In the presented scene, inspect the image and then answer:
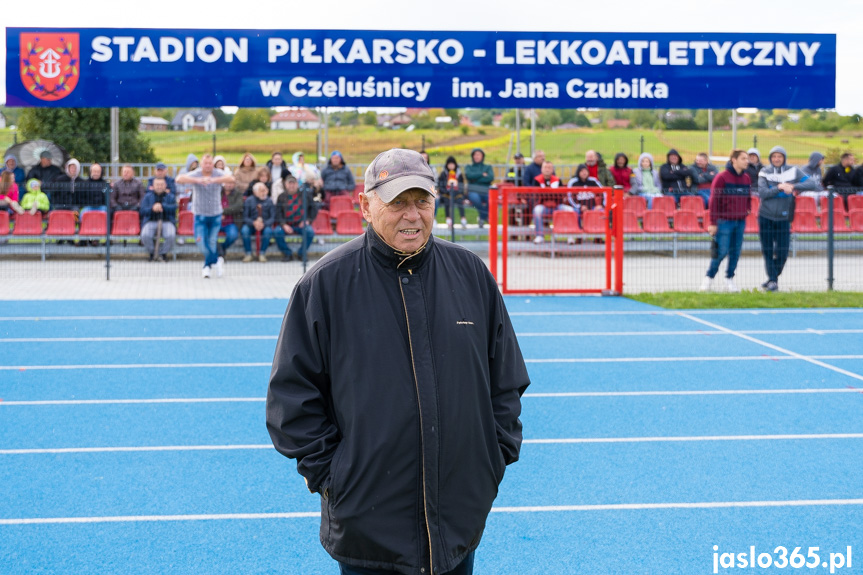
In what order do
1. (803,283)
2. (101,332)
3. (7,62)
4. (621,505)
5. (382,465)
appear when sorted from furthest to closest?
1. (7,62)
2. (803,283)
3. (101,332)
4. (621,505)
5. (382,465)

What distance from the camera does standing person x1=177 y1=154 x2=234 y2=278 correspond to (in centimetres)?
1538

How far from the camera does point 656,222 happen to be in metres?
18.3

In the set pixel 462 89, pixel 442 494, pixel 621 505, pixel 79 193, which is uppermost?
pixel 462 89

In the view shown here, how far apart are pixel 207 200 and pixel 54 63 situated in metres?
6.26

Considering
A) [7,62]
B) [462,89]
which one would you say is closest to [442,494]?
[462,89]

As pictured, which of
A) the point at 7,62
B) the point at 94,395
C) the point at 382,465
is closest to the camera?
the point at 382,465

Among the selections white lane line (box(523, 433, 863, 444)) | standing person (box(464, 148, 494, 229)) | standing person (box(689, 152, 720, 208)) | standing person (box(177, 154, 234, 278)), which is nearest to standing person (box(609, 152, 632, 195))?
standing person (box(689, 152, 720, 208))

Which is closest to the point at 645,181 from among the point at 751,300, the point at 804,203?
the point at 804,203

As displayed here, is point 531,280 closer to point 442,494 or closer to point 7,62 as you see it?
point 7,62

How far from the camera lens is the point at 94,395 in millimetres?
8273

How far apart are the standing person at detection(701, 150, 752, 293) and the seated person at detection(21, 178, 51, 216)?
11254 mm

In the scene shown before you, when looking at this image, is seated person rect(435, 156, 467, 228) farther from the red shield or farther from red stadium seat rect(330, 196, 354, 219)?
the red shield

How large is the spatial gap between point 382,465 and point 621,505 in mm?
2909

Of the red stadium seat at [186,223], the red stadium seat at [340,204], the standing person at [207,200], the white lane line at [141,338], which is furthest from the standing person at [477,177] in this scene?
the white lane line at [141,338]
